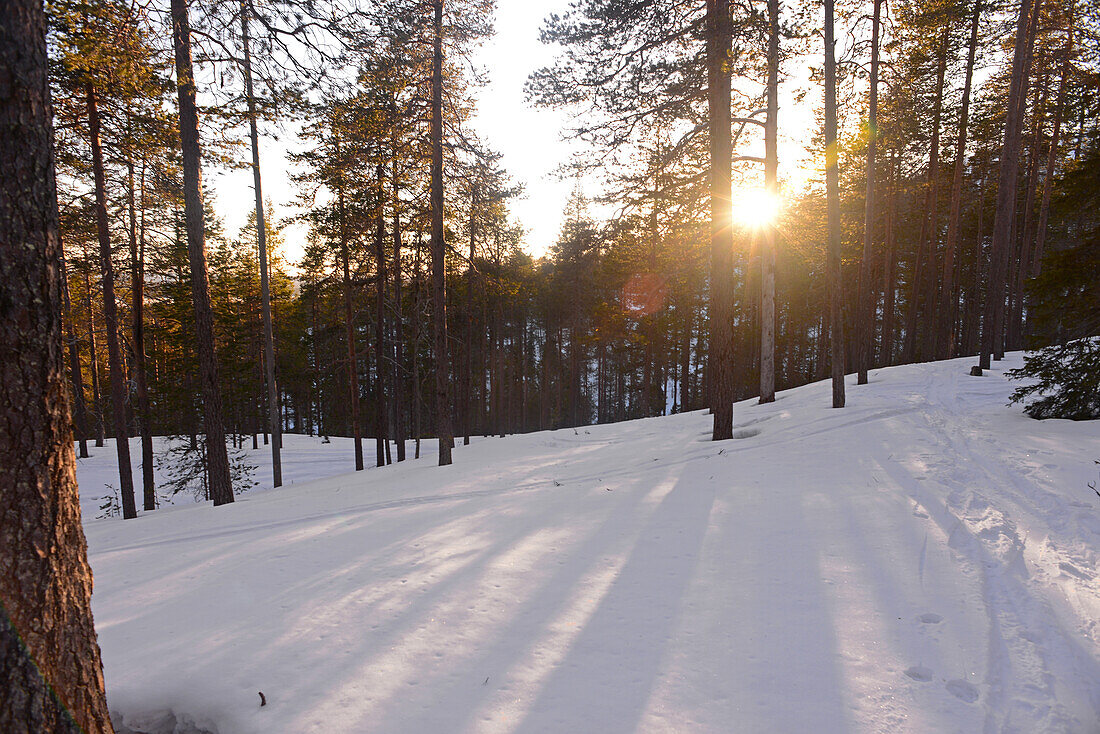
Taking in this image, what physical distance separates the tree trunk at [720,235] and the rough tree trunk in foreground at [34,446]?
8.95 metres

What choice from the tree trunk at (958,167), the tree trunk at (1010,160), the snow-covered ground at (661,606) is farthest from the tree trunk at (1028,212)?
the snow-covered ground at (661,606)

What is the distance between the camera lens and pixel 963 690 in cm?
254

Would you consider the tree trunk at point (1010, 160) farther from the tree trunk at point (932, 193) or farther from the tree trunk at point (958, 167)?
the tree trunk at point (932, 193)

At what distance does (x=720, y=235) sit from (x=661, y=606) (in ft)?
25.3

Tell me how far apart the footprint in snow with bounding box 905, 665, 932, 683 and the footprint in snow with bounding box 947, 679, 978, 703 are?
9cm

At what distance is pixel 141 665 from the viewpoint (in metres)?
3.05

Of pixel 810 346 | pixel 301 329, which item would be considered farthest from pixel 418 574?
pixel 810 346

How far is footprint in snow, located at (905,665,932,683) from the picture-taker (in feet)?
8.67

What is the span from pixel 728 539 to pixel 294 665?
3648 millimetres

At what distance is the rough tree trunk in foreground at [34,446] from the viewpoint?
1.82 m

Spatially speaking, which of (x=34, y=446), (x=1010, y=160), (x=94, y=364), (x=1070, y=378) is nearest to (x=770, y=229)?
(x=1010, y=160)

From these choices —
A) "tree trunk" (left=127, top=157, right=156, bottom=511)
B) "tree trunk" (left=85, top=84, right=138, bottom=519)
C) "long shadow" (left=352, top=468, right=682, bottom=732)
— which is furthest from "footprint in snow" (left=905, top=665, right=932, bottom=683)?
"tree trunk" (left=127, top=157, right=156, bottom=511)

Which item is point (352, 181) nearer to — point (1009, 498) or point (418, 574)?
point (418, 574)

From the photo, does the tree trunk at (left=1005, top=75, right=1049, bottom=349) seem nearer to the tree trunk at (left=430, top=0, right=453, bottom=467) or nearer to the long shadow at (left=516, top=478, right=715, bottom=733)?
the tree trunk at (left=430, top=0, right=453, bottom=467)
